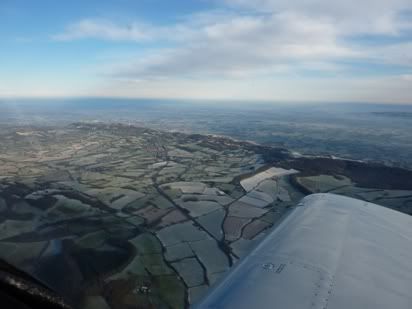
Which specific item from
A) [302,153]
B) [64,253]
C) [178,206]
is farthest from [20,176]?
[302,153]

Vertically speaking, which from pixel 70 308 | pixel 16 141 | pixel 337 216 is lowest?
pixel 16 141

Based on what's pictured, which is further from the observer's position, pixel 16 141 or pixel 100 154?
pixel 16 141

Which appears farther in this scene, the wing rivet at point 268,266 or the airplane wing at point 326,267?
the wing rivet at point 268,266

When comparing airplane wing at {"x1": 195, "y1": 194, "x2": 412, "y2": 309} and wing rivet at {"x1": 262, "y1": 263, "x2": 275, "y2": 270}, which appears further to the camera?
wing rivet at {"x1": 262, "y1": 263, "x2": 275, "y2": 270}

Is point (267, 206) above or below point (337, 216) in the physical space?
below

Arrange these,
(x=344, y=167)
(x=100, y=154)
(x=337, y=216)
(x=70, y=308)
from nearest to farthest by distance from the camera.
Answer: (x=70, y=308) < (x=337, y=216) < (x=344, y=167) < (x=100, y=154)

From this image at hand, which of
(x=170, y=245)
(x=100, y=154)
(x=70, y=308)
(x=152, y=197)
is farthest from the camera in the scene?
(x=100, y=154)

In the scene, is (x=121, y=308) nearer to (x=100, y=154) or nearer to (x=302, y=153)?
(x=100, y=154)

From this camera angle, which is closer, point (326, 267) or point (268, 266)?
point (326, 267)
